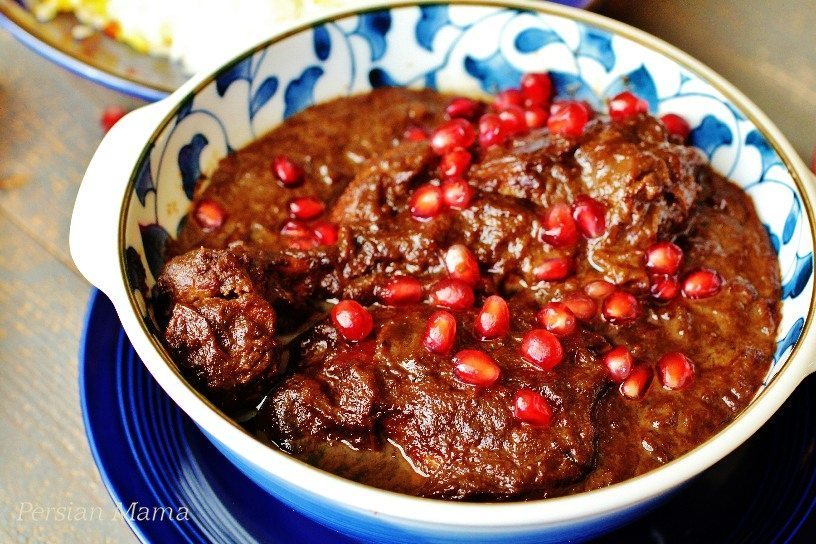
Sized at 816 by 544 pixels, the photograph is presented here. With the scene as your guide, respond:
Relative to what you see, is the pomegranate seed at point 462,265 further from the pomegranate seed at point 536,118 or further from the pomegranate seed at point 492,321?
the pomegranate seed at point 536,118

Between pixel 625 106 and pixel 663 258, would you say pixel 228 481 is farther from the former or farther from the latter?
pixel 625 106

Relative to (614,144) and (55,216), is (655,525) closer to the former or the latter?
(614,144)

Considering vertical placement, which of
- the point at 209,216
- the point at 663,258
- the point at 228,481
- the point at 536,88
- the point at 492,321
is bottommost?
the point at 228,481

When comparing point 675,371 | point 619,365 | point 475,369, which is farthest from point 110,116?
point 675,371

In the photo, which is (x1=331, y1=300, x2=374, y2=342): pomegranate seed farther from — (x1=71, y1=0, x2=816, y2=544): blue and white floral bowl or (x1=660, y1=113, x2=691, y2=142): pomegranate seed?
(x1=660, y1=113, x2=691, y2=142): pomegranate seed

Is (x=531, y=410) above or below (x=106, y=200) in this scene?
below

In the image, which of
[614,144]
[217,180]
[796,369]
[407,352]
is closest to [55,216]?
[217,180]

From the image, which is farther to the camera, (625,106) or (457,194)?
(625,106)
